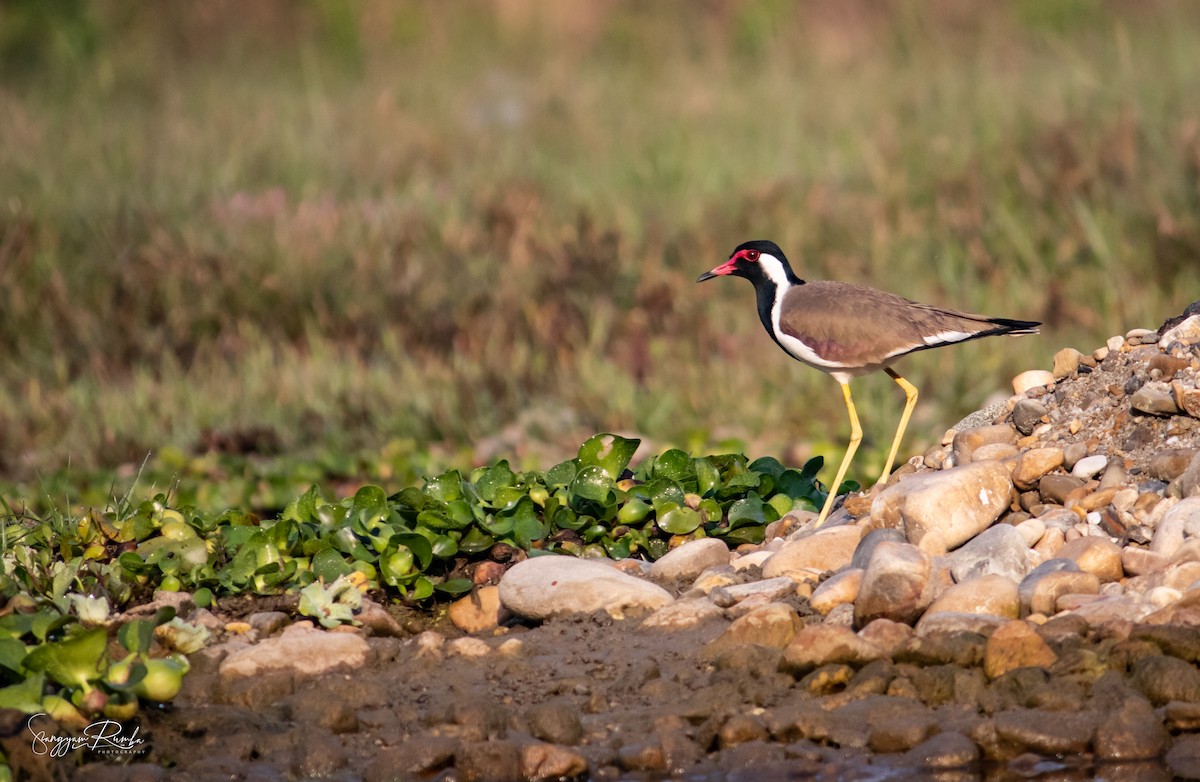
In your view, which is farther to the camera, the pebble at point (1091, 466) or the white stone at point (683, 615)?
the pebble at point (1091, 466)

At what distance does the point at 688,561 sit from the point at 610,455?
1.76 feet

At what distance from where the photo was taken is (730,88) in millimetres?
13805

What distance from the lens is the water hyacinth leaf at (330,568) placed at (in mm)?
4957

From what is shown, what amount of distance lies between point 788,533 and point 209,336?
5470mm

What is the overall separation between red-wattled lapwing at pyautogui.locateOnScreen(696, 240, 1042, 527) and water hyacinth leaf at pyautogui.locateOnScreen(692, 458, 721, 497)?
39 centimetres

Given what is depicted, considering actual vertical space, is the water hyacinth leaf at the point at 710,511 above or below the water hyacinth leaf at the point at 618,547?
above

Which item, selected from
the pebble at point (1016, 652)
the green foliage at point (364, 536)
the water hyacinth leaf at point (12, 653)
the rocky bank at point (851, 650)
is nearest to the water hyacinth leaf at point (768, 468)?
the green foliage at point (364, 536)

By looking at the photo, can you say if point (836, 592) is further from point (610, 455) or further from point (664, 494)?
point (610, 455)

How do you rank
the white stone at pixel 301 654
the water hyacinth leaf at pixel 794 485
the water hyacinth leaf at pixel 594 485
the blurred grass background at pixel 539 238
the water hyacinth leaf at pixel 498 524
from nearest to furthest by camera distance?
the white stone at pixel 301 654
the water hyacinth leaf at pixel 498 524
the water hyacinth leaf at pixel 594 485
the water hyacinth leaf at pixel 794 485
the blurred grass background at pixel 539 238

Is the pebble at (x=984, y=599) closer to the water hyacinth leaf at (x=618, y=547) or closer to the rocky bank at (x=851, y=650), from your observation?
the rocky bank at (x=851, y=650)

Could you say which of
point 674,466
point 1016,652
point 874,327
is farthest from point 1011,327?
point 1016,652

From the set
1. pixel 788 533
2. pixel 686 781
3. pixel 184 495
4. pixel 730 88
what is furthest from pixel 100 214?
pixel 686 781

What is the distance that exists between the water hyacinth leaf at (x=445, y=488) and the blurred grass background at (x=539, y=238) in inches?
81.1

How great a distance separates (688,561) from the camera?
16.8ft
